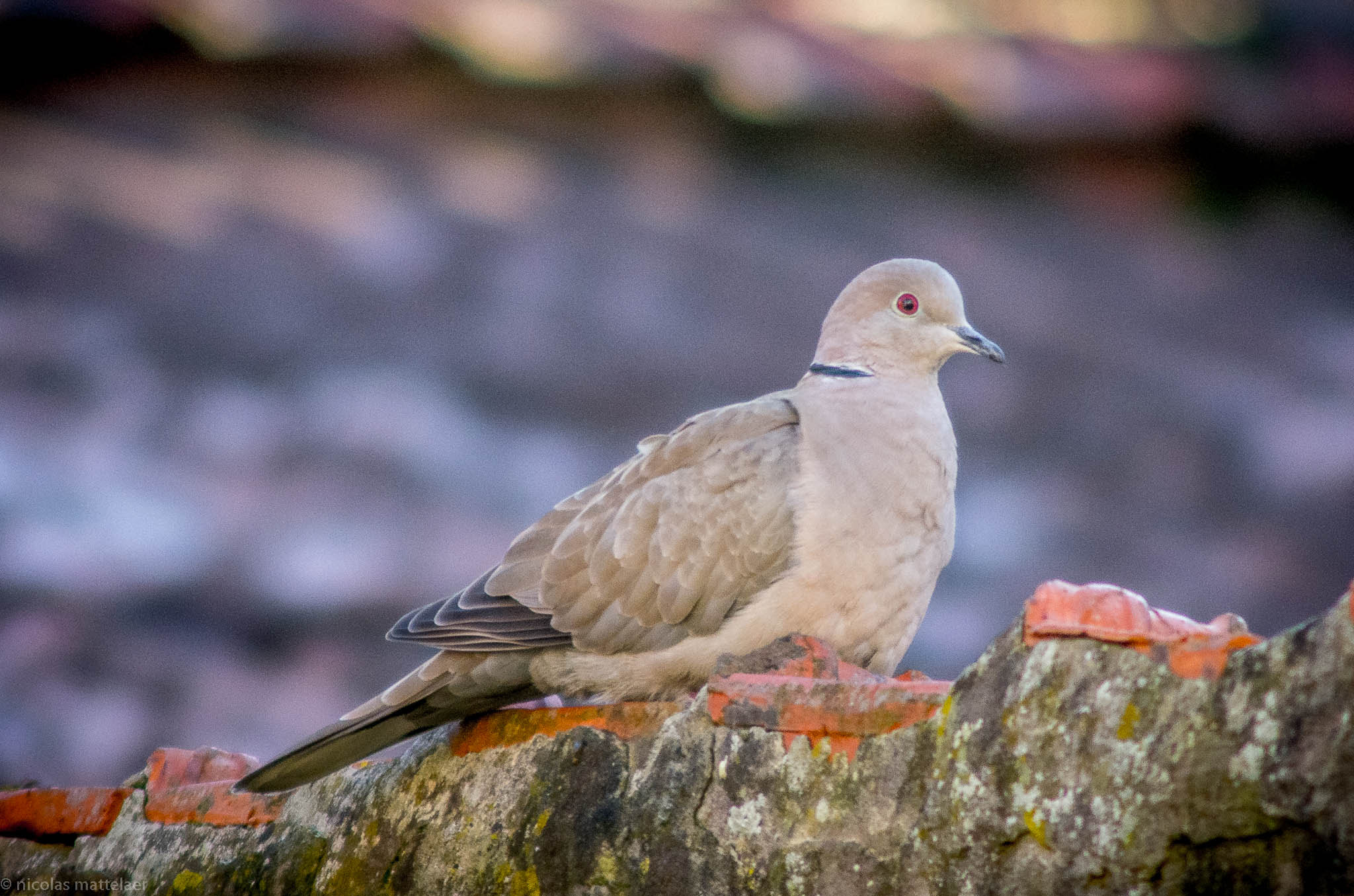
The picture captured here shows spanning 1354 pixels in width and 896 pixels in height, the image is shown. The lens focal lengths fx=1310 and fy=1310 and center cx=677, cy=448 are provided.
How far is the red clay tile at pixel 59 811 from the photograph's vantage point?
123 inches

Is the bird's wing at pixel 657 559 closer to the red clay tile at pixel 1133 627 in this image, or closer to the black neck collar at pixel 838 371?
the black neck collar at pixel 838 371

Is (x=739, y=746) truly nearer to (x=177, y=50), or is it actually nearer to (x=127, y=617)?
(x=127, y=617)

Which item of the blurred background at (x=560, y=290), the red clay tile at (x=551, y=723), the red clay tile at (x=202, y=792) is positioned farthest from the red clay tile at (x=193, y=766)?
the blurred background at (x=560, y=290)

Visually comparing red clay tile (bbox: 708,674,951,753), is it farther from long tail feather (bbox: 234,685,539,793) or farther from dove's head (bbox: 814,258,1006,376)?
dove's head (bbox: 814,258,1006,376)

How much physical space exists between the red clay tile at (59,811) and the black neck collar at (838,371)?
6.41 feet

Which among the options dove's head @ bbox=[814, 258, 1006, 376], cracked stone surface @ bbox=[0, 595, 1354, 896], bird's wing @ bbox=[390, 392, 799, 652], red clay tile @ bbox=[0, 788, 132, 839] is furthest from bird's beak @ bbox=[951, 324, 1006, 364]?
red clay tile @ bbox=[0, 788, 132, 839]

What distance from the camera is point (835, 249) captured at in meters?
5.61

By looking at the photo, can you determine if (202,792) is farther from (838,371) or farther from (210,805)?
(838,371)

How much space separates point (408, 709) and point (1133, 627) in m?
1.69

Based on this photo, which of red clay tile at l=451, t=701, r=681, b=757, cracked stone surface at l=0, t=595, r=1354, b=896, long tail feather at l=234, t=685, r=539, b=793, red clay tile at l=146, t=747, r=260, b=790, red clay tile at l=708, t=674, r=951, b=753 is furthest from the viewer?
red clay tile at l=146, t=747, r=260, b=790

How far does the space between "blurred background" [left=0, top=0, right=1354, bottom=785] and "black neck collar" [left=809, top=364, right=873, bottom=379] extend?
210 centimetres

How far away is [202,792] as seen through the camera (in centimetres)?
297

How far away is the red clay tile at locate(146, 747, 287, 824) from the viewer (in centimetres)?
287

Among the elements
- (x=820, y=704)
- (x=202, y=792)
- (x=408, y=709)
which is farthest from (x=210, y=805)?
(x=820, y=704)
